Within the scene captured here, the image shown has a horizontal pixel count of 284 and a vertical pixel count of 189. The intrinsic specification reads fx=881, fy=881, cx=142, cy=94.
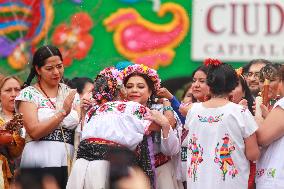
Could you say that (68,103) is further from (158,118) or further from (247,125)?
(247,125)

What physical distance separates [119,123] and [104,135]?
149 mm

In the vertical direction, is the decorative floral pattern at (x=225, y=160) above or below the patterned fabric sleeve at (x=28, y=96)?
below

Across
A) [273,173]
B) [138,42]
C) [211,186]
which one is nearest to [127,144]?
[211,186]

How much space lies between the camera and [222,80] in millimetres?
6773

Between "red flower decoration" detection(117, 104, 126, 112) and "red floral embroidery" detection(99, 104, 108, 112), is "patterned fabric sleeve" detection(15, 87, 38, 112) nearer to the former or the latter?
"red floral embroidery" detection(99, 104, 108, 112)

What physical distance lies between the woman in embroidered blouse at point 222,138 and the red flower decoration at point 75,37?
6160 millimetres

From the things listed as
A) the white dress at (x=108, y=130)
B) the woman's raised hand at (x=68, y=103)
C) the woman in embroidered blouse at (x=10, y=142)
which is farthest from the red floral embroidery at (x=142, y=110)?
the woman in embroidered blouse at (x=10, y=142)

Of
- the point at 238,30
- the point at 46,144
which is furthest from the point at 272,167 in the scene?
the point at 238,30

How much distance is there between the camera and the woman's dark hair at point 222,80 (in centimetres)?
677

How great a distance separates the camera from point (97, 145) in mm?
6762

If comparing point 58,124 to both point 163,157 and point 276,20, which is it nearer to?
point 163,157

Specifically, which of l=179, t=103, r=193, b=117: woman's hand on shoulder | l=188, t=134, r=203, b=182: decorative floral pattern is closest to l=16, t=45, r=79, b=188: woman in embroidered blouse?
l=179, t=103, r=193, b=117: woman's hand on shoulder

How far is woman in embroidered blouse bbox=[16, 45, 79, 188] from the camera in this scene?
7.47 meters

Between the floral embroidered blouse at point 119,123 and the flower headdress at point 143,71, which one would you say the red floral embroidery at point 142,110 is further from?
the flower headdress at point 143,71
